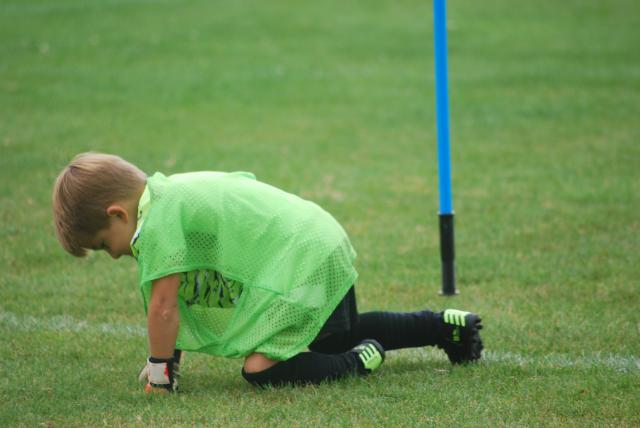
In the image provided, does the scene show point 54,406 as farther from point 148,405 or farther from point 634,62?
point 634,62

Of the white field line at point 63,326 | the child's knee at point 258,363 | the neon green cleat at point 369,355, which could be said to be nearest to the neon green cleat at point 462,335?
the neon green cleat at point 369,355

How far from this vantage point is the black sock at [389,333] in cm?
414

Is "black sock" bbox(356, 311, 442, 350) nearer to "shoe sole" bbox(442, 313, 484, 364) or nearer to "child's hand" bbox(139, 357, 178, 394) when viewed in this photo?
"shoe sole" bbox(442, 313, 484, 364)

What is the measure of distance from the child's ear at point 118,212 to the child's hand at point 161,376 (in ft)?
1.87

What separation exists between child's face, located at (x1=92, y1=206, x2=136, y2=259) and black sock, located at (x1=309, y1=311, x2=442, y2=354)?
3.10 ft

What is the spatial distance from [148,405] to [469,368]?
137 centimetres

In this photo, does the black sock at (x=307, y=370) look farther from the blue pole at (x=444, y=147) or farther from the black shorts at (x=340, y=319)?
the blue pole at (x=444, y=147)

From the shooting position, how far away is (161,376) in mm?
3773

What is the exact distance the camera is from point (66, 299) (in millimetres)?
5320

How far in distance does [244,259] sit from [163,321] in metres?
0.40

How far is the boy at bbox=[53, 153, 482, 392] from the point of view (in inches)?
144

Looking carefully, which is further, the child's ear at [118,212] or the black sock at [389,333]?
the black sock at [389,333]

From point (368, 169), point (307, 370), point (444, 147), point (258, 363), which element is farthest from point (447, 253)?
point (368, 169)

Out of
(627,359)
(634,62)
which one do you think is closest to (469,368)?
(627,359)
